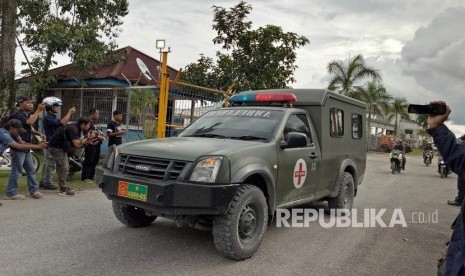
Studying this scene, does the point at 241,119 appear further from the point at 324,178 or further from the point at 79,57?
the point at 79,57

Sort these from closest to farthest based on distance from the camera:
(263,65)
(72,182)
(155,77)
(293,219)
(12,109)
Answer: (293,219) < (72,182) < (12,109) < (263,65) < (155,77)

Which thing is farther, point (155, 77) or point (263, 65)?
point (155, 77)

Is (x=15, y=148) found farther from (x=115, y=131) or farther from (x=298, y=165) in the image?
(x=298, y=165)

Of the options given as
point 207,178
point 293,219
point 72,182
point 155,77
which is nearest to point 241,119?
point 207,178

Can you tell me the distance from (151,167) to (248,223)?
1.21m

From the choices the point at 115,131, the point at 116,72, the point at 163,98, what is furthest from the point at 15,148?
the point at 116,72

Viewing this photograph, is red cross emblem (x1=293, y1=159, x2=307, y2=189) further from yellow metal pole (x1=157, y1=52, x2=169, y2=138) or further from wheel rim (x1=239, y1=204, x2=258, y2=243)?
yellow metal pole (x1=157, y1=52, x2=169, y2=138)

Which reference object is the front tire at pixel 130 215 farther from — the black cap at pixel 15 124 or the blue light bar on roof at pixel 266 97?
the black cap at pixel 15 124

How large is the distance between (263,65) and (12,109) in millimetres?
8462

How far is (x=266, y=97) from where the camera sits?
241 inches

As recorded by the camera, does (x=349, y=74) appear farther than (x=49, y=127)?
Yes

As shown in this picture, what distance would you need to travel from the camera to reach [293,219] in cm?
638

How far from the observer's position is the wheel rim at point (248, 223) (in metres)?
4.39

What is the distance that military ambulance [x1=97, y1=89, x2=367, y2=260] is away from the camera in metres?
4.09
